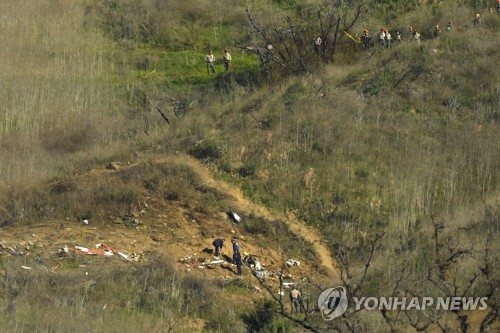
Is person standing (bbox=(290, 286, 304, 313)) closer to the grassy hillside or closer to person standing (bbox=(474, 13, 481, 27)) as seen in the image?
the grassy hillside

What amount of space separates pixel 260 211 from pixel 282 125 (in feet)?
9.69

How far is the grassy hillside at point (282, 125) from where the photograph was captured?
52.9 ft

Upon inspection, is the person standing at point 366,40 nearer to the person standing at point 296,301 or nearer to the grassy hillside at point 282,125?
the grassy hillside at point 282,125

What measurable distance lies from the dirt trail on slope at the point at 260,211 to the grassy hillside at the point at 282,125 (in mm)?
149

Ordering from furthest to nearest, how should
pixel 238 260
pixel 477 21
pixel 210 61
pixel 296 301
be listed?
pixel 210 61, pixel 477 21, pixel 238 260, pixel 296 301

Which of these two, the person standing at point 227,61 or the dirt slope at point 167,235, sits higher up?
the dirt slope at point 167,235

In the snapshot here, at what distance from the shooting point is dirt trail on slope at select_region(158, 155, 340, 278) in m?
17.3

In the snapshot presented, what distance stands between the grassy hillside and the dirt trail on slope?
0.49ft

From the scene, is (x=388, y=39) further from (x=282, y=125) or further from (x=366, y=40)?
(x=282, y=125)

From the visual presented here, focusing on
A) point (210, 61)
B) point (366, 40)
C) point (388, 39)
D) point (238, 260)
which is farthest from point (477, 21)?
point (238, 260)

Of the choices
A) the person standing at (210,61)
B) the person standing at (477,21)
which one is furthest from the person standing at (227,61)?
the person standing at (477,21)

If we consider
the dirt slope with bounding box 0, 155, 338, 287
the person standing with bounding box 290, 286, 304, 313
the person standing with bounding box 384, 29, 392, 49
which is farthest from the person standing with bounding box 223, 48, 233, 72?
the person standing with bounding box 290, 286, 304, 313

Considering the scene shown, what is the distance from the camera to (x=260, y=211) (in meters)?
18.3

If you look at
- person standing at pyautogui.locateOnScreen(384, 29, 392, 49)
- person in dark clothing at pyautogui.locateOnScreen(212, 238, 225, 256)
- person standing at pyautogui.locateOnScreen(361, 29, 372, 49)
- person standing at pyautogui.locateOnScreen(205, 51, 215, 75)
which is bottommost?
person standing at pyautogui.locateOnScreen(205, 51, 215, 75)
